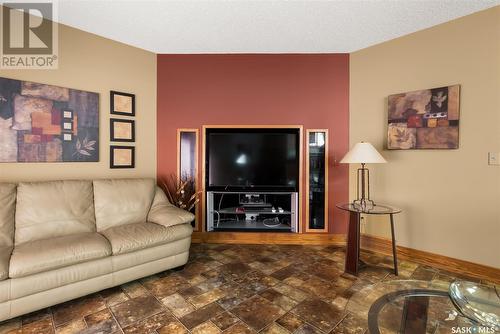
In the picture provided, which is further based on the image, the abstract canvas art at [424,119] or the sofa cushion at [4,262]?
the abstract canvas art at [424,119]

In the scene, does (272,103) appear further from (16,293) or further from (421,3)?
(16,293)

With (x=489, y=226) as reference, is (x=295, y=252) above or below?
below

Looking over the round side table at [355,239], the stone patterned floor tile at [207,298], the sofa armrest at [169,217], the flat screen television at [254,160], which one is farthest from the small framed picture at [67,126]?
the round side table at [355,239]

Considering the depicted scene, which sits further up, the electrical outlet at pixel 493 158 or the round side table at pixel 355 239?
the electrical outlet at pixel 493 158

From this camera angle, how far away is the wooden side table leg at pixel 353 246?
98.4 inches

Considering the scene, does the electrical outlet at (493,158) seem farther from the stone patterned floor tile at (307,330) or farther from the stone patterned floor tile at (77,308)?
the stone patterned floor tile at (77,308)

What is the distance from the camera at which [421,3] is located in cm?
235

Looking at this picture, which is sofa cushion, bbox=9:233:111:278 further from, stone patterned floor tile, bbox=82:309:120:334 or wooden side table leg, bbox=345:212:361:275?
wooden side table leg, bbox=345:212:361:275

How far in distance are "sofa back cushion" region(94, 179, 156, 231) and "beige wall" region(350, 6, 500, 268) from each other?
291 cm

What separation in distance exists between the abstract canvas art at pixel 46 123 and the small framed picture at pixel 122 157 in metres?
0.18

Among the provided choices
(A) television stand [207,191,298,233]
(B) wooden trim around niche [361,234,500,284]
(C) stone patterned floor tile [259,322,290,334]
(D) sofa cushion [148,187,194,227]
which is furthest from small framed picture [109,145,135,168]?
(B) wooden trim around niche [361,234,500,284]

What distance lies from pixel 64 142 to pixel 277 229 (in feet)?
9.30

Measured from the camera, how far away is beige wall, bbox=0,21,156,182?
104 inches

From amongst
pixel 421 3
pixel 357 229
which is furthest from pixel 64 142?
pixel 421 3
